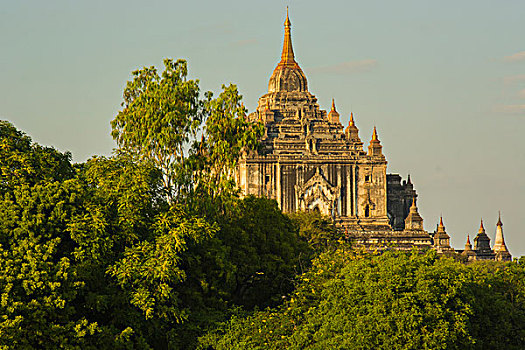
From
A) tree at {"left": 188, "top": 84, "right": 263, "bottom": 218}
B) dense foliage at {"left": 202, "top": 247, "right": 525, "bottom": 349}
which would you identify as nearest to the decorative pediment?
tree at {"left": 188, "top": 84, "right": 263, "bottom": 218}

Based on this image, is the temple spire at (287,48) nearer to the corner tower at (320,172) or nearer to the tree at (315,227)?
the corner tower at (320,172)

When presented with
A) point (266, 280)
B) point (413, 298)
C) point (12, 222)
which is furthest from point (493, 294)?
point (12, 222)

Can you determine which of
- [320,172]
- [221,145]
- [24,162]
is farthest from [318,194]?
[24,162]

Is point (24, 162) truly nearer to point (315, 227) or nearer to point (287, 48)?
point (315, 227)

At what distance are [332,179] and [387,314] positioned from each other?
58.8 m

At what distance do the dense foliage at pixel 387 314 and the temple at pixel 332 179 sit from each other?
48.6 m

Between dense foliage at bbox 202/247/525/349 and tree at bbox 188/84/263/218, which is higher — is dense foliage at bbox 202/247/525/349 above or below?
below

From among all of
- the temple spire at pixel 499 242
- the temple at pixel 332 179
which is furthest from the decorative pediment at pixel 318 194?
the temple spire at pixel 499 242

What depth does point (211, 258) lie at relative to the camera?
126ft

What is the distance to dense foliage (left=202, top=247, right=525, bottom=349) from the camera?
33.6 metres

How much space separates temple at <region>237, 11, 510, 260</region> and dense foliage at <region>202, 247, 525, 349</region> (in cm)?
4861

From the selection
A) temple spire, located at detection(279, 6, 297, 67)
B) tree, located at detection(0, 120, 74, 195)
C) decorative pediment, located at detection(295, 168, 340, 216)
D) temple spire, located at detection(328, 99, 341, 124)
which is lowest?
tree, located at detection(0, 120, 74, 195)

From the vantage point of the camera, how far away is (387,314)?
34.1 m

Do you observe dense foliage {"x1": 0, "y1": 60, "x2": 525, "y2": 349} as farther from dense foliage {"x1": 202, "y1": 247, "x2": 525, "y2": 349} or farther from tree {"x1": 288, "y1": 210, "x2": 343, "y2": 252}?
tree {"x1": 288, "y1": 210, "x2": 343, "y2": 252}
